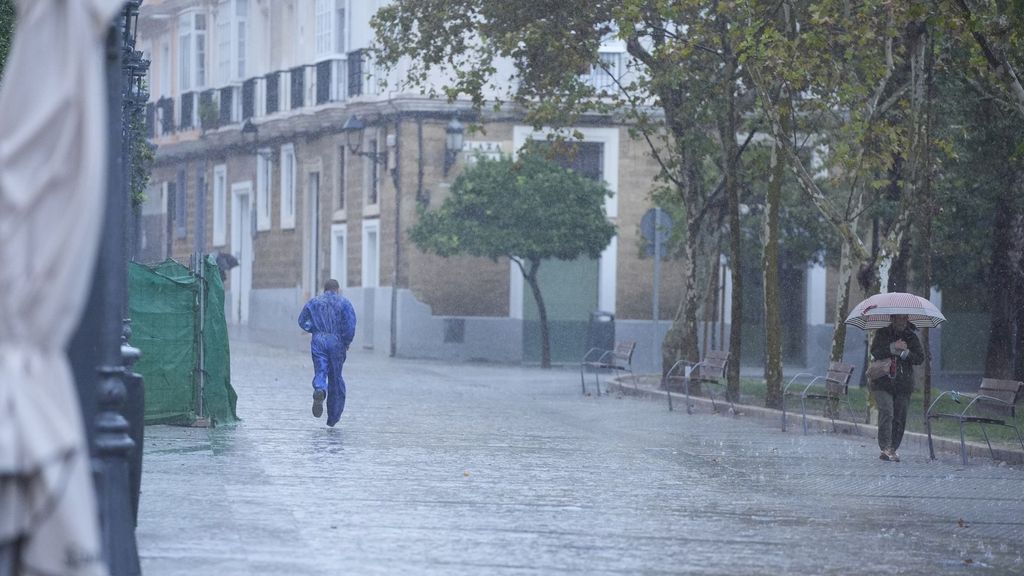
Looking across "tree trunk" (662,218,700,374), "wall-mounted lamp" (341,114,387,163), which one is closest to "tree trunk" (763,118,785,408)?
"tree trunk" (662,218,700,374)

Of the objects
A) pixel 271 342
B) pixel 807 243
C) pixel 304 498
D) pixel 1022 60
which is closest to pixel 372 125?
pixel 271 342

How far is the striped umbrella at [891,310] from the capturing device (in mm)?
17844

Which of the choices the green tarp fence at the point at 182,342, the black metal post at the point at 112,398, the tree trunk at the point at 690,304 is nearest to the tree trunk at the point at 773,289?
the tree trunk at the point at 690,304

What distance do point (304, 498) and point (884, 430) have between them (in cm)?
737

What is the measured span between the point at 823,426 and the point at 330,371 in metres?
6.58

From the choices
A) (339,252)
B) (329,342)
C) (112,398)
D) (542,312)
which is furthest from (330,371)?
(339,252)

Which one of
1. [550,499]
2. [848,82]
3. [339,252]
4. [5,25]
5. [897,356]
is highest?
[848,82]

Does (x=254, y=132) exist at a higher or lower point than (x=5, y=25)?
higher

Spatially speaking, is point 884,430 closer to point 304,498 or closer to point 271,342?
point 304,498

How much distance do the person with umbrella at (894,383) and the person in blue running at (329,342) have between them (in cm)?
570

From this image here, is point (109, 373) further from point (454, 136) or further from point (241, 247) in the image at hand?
point (241, 247)

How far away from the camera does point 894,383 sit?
17562 mm

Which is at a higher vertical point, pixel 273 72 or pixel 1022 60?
pixel 273 72

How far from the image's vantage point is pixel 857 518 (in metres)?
12.4
